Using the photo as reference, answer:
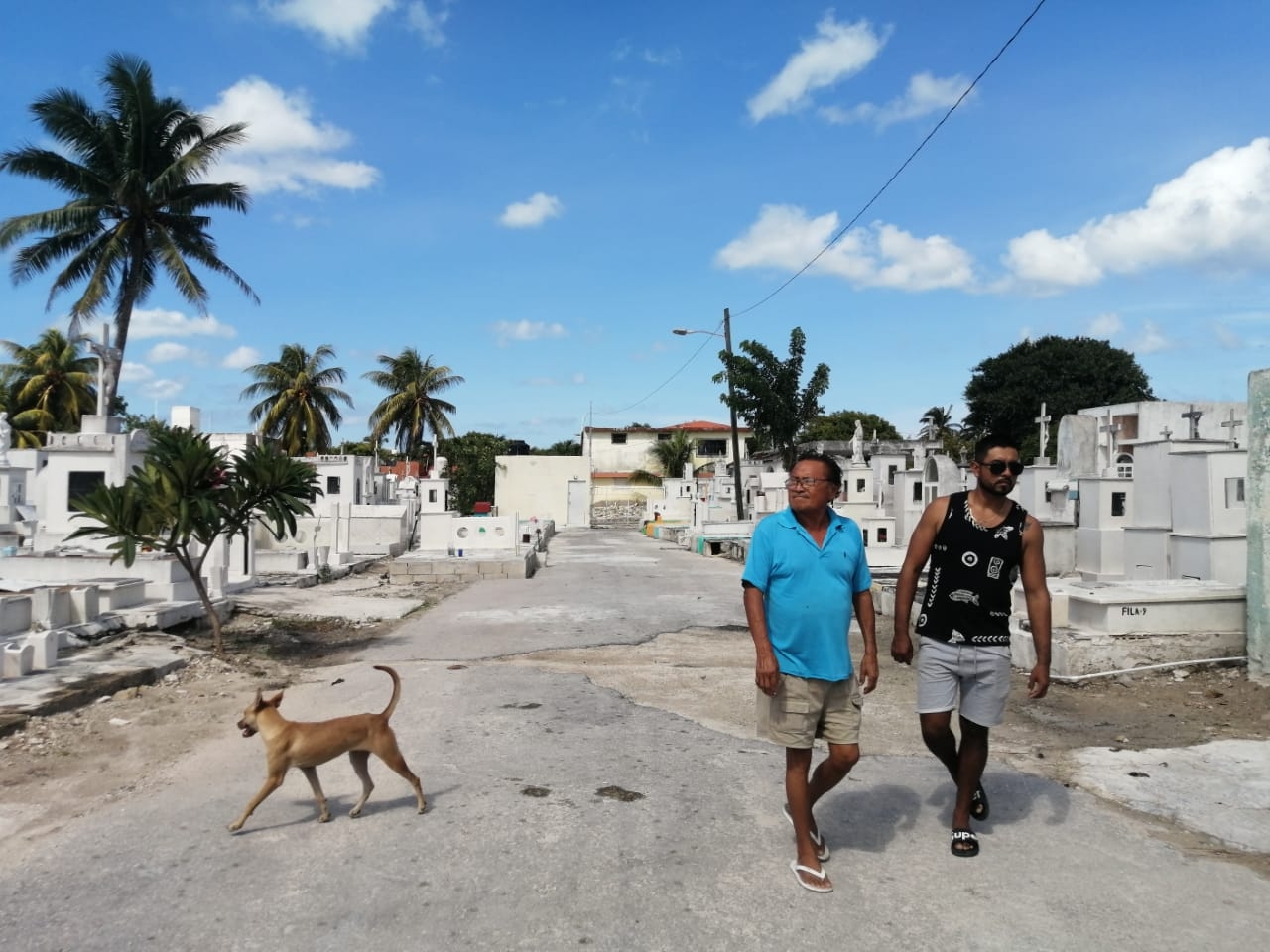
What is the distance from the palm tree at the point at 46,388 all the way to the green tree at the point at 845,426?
140 ft

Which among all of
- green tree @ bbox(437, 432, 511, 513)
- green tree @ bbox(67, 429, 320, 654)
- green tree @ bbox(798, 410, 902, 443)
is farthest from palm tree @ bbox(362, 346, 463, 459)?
green tree @ bbox(67, 429, 320, 654)

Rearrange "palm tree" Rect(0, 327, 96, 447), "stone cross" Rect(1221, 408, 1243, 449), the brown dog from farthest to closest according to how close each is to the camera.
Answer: "palm tree" Rect(0, 327, 96, 447)
"stone cross" Rect(1221, 408, 1243, 449)
the brown dog

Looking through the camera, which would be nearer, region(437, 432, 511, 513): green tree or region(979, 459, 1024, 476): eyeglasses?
region(979, 459, 1024, 476): eyeglasses

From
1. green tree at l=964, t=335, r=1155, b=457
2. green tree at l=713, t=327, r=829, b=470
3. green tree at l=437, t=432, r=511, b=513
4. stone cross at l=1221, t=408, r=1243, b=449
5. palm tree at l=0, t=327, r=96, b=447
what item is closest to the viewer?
stone cross at l=1221, t=408, r=1243, b=449

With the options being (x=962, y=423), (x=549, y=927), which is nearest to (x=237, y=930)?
(x=549, y=927)

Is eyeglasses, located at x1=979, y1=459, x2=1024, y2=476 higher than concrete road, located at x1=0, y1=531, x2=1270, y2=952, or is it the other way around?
eyeglasses, located at x1=979, y1=459, x2=1024, y2=476

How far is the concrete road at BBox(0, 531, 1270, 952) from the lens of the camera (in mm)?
3238

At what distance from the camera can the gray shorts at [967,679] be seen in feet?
12.7

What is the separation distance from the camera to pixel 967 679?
3922 millimetres

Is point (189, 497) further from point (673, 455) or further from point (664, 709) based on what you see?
point (673, 455)

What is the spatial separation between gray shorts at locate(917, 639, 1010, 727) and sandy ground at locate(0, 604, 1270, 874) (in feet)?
3.93

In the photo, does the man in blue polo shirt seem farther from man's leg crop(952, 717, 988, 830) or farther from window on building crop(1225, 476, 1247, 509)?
window on building crop(1225, 476, 1247, 509)

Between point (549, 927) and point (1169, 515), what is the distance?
45.6ft

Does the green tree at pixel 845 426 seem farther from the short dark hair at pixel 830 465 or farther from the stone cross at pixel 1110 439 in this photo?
the short dark hair at pixel 830 465
